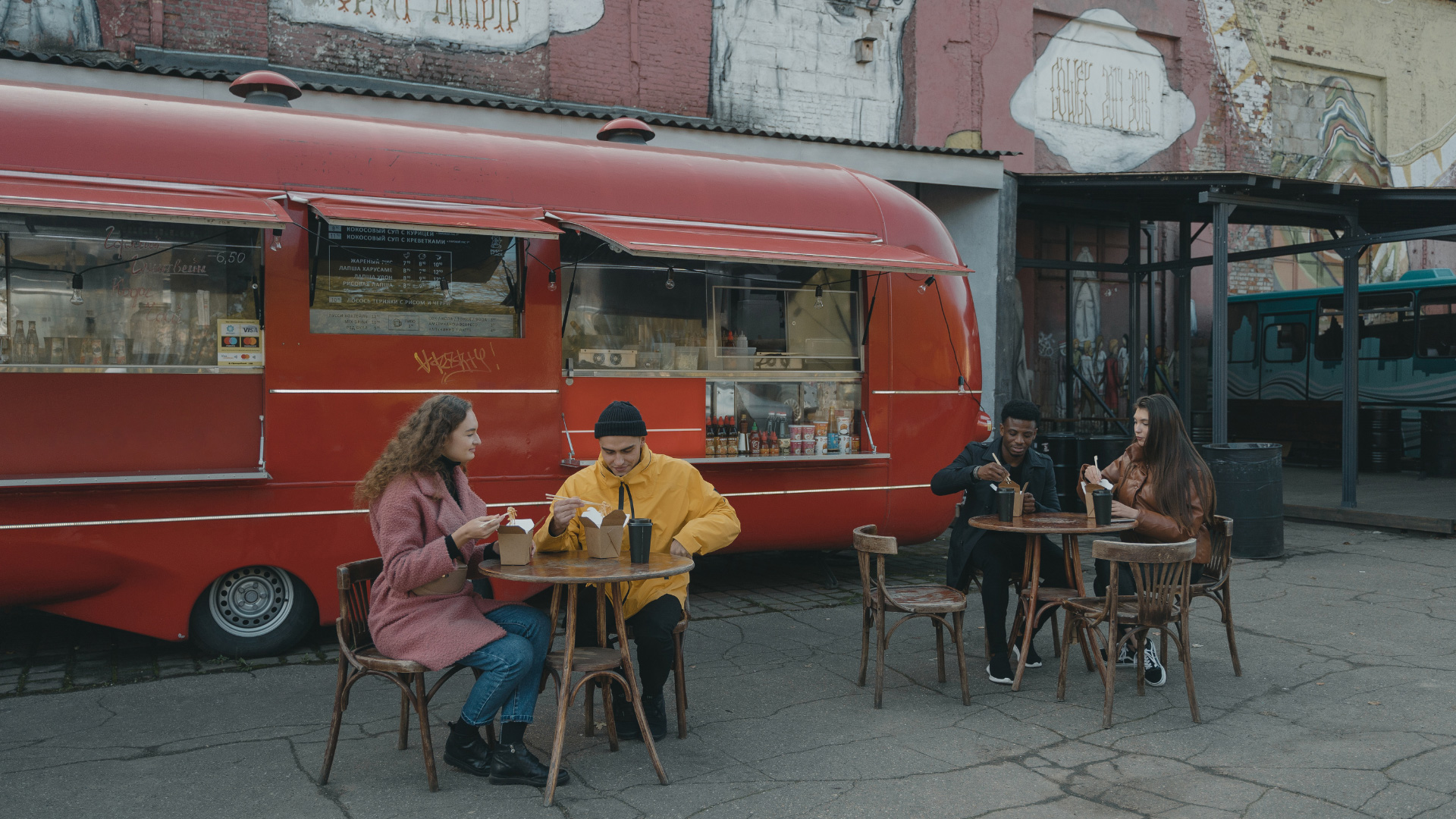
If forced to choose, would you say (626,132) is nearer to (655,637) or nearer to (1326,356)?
(655,637)

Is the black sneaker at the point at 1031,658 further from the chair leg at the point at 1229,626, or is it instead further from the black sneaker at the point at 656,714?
the black sneaker at the point at 656,714

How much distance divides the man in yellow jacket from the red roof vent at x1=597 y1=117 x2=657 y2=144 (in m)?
3.65

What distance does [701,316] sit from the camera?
24.5 ft

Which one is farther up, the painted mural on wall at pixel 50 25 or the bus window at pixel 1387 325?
the painted mural on wall at pixel 50 25

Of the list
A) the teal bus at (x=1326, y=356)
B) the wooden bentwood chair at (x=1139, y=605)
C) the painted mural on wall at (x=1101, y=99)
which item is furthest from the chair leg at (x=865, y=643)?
the teal bus at (x=1326, y=356)

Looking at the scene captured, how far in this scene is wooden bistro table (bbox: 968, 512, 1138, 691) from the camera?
204 inches

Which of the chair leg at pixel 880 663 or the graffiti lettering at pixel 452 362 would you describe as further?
the graffiti lettering at pixel 452 362

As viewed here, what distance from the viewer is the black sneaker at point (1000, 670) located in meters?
5.47

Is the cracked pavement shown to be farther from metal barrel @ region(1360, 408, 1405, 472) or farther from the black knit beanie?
metal barrel @ region(1360, 408, 1405, 472)

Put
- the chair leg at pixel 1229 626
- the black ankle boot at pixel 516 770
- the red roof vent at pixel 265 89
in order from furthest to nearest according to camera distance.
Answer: the red roof vent at pixel 265 89, the chair leg at pixel 1229 626, the black ankle boot at pixel 516 770

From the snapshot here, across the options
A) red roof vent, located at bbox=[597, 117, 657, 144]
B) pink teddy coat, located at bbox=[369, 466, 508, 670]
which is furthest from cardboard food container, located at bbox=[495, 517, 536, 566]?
red roof vent, located at bbox=[597, 117, 657, 144]

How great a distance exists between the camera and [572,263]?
6883mm

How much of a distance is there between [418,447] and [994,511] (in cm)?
319

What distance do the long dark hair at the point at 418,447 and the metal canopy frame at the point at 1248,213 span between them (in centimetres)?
811
